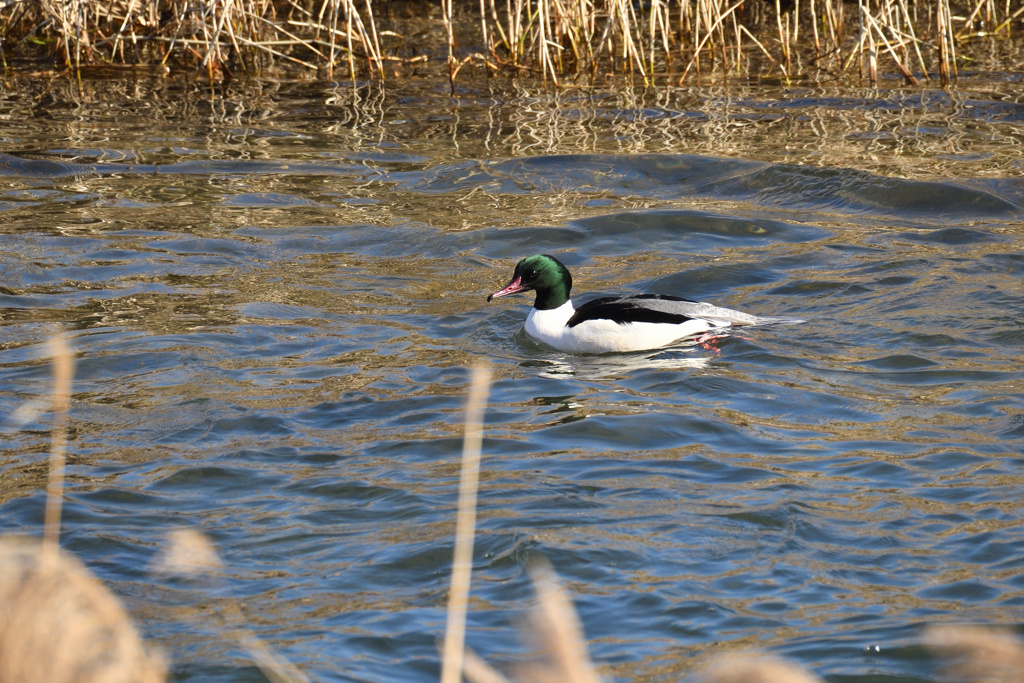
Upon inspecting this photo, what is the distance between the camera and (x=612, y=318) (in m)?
7.73

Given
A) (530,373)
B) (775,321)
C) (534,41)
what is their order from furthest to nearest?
1. (534,41)
2. (775,321)
3. (530,373)

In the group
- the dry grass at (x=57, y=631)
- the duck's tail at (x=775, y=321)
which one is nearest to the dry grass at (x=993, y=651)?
the dry grass at (x=57, y=631)

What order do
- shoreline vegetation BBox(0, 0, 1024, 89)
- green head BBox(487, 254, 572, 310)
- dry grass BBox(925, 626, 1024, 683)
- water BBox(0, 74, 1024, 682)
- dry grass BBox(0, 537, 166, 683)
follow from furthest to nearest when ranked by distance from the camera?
shoreline vegetation BBox(0, 0, 1024, 89) → green head BBox(487, 254, 572, 310) → water BBox(0, 74, 1024, 682) → dry grass BBox(0, 537, 166, 683) → dry grass BBox(925, 626, 1024, 683)

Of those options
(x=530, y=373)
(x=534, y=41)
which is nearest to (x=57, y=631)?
(x=530, y=373)

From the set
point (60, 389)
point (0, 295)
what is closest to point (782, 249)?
point (0, 295)

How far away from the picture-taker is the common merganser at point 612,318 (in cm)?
773

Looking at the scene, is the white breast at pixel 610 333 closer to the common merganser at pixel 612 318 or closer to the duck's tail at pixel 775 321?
the common merganser at pixel 612 318

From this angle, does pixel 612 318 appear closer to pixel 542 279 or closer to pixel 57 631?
pixel 542 279

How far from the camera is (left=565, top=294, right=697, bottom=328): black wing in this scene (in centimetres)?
768

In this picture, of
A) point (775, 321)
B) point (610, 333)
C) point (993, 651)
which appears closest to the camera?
point (993, 651)

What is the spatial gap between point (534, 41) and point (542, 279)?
6946 millimetres

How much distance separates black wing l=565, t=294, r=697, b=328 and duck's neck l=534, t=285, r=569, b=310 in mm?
485

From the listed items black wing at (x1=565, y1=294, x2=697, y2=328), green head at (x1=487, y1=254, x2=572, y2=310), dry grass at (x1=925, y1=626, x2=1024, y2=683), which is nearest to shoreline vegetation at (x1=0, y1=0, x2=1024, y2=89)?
green head at (x1=487, y1=254, x2=572, y2=310)

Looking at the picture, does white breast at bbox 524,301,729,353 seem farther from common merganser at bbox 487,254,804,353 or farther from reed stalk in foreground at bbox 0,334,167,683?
reed stalk in foreground at bbox 0,334,167,683
